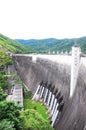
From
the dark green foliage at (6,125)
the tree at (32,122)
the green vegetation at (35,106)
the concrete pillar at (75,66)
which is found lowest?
the green vegetation at (35,106)

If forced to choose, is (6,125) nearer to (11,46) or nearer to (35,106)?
(35,106)

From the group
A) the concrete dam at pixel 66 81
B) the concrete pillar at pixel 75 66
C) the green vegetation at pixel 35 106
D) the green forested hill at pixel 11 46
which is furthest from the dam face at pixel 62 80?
the green forested hill at pixel 11 46

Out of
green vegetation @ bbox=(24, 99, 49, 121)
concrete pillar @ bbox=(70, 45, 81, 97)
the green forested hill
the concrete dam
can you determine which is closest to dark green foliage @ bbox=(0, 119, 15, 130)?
the concrete dam

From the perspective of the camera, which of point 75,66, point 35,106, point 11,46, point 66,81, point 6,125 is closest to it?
point 6,125

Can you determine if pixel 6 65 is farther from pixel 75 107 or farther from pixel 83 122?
pixel 83 122

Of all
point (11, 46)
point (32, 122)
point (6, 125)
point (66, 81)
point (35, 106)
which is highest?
point (6, 125)

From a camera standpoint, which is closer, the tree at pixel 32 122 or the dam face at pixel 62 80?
the tree at pixel 32 122

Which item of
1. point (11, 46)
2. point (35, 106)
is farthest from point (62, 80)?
point (11, 46)

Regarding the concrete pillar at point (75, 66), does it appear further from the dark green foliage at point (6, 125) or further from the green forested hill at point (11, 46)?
the green forested hill at point (11, 46)
